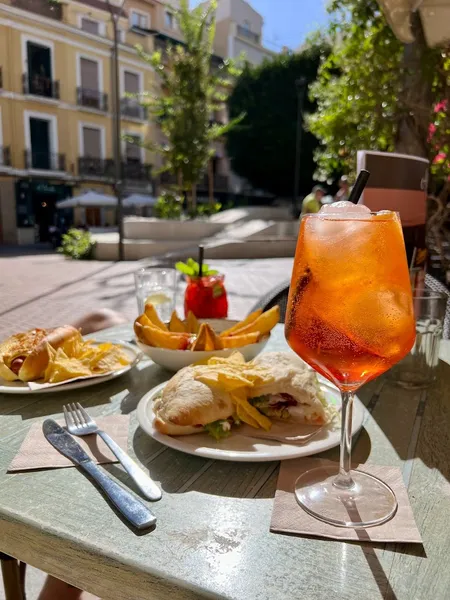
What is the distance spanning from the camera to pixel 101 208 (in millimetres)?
18203

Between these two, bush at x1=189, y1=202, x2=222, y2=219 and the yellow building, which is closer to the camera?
the yellow building

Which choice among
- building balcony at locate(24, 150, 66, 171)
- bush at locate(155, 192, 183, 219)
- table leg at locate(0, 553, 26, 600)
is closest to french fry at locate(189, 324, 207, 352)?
table leg at locate(0, 553, 26, 600)

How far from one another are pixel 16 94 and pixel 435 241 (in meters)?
3.12

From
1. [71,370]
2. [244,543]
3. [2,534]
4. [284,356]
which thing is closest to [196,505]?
[244,543]

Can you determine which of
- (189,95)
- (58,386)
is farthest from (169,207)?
(58,386)

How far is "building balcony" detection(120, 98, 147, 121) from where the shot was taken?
13.5m

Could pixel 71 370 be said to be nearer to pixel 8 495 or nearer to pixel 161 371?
pixel 161 371

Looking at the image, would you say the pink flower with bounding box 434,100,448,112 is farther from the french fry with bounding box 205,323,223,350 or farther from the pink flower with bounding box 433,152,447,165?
the french fry with bounding box 205,323,223,350

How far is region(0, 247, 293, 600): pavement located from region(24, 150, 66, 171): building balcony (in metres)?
1.62

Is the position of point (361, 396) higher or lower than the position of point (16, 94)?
lower

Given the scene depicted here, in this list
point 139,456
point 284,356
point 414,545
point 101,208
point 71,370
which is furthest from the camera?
point 101,208

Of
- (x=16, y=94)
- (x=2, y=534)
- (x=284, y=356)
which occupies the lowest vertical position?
(x=2, y=534)

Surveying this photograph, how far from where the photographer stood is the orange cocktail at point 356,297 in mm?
652

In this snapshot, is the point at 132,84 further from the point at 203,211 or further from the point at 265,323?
the point at 265,323
